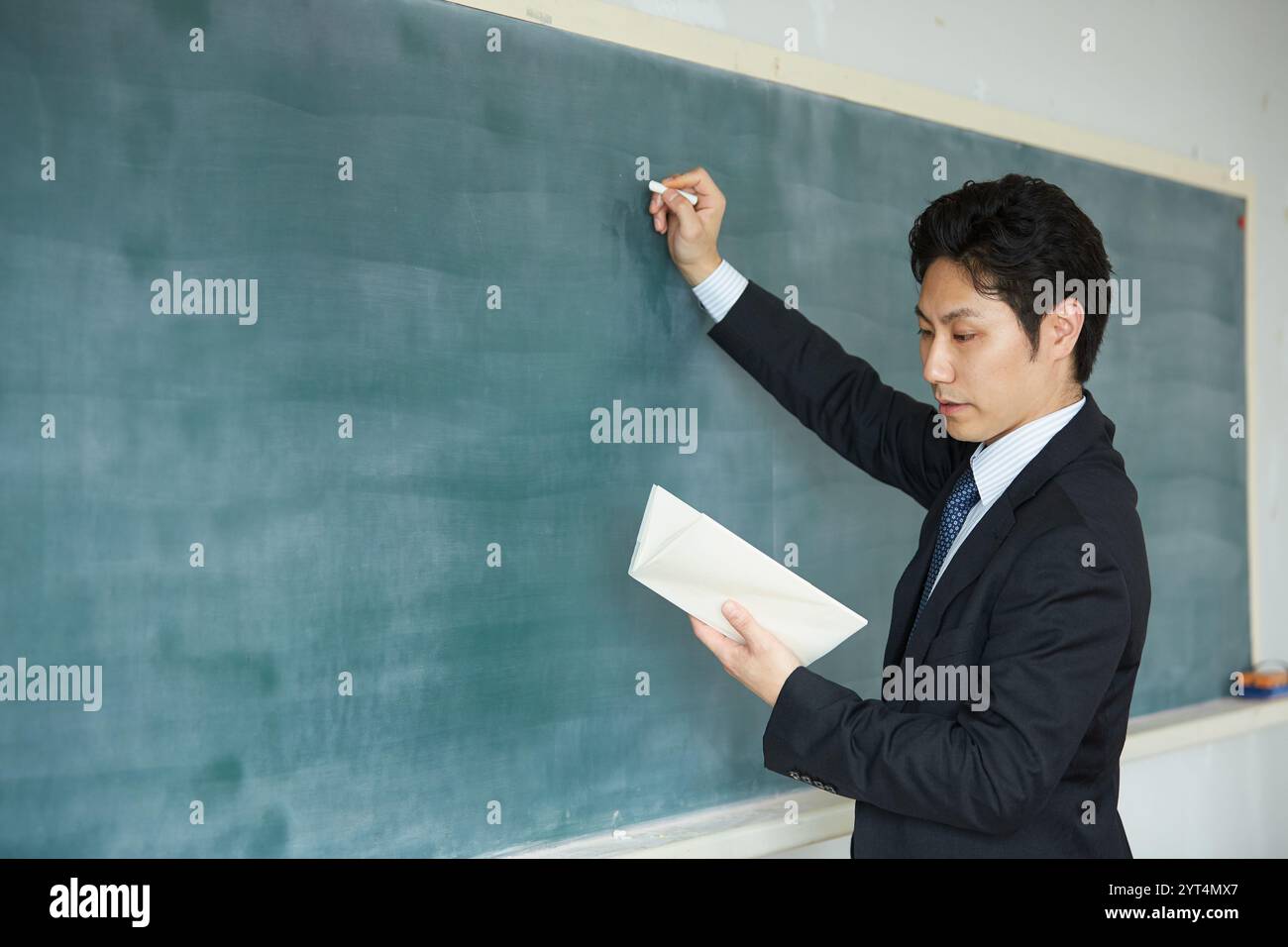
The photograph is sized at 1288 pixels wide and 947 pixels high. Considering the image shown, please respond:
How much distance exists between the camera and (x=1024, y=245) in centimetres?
136

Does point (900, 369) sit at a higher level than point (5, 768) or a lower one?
higher

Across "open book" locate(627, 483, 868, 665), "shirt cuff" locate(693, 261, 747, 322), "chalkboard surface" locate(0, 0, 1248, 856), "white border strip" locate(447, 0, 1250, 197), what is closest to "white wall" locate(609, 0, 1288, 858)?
"white border strip" locate(447, 0, 1250, 197)

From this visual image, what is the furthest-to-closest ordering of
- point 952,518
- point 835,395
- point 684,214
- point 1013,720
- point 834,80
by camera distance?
1. point 834,80
2. point 835,395
3. point 684,214
4. point 952,518
5. point 1013,720

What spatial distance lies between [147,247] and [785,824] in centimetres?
126

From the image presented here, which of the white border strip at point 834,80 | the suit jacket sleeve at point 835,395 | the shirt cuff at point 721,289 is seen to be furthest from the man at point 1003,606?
the white border strip at point 834,80

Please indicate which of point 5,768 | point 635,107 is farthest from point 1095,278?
point 5,768

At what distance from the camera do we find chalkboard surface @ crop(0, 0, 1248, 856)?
1.24 metres

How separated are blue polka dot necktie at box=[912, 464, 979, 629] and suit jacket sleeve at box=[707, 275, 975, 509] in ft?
0.57

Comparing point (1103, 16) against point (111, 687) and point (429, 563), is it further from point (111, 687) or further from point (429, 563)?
point (111, 687)

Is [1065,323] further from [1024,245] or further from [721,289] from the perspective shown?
[721,289]

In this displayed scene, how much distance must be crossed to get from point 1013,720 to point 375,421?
2.85 feet

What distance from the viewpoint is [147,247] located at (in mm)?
1279

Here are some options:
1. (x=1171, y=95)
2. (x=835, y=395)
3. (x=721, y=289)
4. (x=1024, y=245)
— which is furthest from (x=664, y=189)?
(x=1171, y=95)

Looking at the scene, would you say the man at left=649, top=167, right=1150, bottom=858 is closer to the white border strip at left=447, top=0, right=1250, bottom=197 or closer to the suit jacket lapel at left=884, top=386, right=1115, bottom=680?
the suit jacket lapel at left=884, top=386, right=1115, bottom=680
